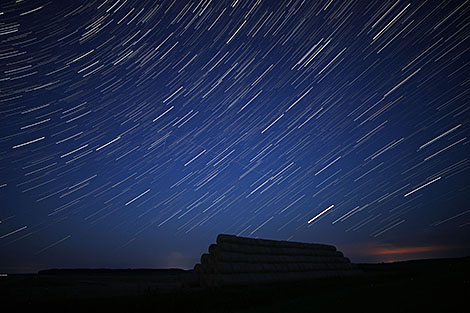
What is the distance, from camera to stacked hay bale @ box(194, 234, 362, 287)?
1538 centimetres

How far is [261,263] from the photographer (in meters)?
18.1

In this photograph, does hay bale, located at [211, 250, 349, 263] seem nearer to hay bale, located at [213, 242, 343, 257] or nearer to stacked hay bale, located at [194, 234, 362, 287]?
stacked hay bale, located at [194, 234, 362, 287]

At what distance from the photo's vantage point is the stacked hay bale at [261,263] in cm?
1538

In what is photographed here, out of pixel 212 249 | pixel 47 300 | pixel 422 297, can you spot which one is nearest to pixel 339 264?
pixel 212 249

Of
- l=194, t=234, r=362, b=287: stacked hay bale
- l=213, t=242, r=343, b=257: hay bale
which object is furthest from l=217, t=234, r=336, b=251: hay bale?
l=213, t=242, r=343, b=257: hay bale

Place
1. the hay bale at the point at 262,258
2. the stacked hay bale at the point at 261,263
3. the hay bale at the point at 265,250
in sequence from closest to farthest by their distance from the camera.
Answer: the stacked hay bale at the point at 261,263 < the hay bale at the point at 262,258 < the hay bale at the point at 265,250

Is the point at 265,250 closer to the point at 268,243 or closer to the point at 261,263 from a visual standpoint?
the point at 268,243

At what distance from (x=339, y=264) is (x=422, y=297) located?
17.6m

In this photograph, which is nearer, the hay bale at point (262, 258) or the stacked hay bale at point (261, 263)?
the stacked hay bale at point (261, 263)

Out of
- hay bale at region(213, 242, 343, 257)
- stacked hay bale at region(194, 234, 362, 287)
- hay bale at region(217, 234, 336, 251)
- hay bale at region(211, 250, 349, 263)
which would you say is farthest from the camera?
hay bale at region(217, 234, 336, 251)

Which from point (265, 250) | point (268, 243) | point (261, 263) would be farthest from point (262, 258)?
point (268, 243)

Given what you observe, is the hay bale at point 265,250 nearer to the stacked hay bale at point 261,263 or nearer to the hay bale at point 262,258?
the stacked hay bale at point 261,263

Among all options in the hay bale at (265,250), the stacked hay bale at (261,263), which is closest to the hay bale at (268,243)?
the stacked hay bale at (261,263)

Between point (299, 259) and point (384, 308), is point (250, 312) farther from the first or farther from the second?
point (299, 259)
